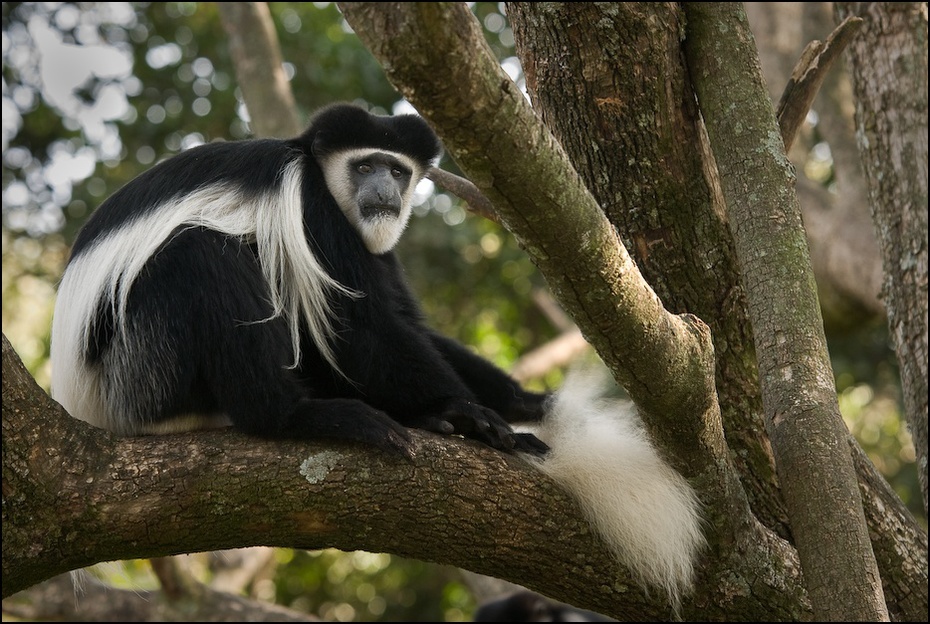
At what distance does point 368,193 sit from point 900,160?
1728 millimetres

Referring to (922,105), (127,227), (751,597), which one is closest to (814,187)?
(922,105)

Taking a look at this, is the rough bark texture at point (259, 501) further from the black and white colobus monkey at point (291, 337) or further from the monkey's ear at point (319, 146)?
the monkey's ear at point (319, 146)

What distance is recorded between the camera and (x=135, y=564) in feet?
20.6

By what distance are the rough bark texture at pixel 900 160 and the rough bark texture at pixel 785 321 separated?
0.99 meters

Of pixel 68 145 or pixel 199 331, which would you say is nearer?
pixel 199 331

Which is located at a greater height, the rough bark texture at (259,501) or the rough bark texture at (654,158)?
the rough bark texture at (654,158)

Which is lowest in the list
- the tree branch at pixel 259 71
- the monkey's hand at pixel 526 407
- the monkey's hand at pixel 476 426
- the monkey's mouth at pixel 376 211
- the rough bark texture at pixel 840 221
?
the monkey's hand at pixel 476 426

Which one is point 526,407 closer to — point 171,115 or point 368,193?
point 368,193

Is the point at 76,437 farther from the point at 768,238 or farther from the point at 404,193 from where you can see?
the point at 768,238

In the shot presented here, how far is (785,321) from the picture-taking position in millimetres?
2068

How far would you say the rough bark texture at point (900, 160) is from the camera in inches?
114

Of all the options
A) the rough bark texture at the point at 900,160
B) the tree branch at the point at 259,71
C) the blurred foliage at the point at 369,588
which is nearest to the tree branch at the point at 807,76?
the rough bark texture at the point at 900,160

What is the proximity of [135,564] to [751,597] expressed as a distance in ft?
16.7

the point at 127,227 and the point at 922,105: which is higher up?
the point at 922,105
